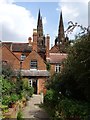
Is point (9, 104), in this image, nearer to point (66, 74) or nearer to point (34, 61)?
point (66, 74)

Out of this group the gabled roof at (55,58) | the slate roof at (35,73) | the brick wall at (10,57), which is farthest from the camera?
the gabled roof at (55,58)

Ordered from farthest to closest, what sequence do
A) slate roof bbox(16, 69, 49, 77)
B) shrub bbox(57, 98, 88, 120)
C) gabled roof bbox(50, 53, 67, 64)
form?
gabled roof bbox(50, 53, 67, 64) < slate roof bbox(16, 69, 49, 77) < shrub bbox(57, 98, 88, 120)

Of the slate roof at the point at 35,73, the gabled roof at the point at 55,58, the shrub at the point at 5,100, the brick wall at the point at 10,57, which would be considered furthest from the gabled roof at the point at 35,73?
the shrub at the point at 5,100

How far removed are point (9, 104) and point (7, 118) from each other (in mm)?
3668

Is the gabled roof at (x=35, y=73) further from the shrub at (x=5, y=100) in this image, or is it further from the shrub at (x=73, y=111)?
the shrub at (x=73, y=111)

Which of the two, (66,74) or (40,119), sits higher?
(66,74)

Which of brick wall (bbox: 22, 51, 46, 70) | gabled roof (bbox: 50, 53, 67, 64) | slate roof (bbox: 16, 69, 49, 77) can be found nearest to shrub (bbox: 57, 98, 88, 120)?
slate roof (bbox: 16, 69, 49, 77)

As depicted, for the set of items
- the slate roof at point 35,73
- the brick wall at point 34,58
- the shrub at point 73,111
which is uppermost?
the brick wall at point 34,58

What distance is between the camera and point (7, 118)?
13.5 metres

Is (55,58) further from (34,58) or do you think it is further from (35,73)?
(35,73)

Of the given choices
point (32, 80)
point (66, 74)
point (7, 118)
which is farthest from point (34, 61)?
point (7, 118)

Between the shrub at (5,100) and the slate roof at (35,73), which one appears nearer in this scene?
the shrub at (5,100)

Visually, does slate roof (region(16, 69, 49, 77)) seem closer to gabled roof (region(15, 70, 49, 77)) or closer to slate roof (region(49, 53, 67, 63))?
gabled roof (region(15, 70, 49, 77))

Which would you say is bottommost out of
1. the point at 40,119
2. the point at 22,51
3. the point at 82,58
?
the point at 40,119
